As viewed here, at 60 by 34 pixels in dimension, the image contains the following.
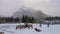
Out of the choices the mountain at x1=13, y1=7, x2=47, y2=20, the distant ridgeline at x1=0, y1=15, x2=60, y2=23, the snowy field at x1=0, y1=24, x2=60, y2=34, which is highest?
the mountain at x1=13, y1=7, x2=47, y2=20

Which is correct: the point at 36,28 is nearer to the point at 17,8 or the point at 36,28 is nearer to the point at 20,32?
the point at 20,32

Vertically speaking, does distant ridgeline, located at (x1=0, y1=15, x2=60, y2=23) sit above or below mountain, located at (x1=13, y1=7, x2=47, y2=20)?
below

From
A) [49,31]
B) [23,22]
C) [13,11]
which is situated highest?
[13,11]

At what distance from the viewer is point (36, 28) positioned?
123 centimetres

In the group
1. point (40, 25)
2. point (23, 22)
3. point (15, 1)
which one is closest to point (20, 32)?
point (23, 22)

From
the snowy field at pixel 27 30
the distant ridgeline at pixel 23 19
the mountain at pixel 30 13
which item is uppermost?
the mountain at pixel 30 13

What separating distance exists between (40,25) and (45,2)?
278 mm

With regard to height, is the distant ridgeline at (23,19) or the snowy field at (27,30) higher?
the distant ridgeline at (23,19)

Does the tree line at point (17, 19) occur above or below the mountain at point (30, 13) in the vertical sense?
below

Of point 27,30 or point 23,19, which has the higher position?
point 23,19

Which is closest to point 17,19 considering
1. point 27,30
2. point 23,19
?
point 23,19

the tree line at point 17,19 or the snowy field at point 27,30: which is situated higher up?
the tree line at point 17,19

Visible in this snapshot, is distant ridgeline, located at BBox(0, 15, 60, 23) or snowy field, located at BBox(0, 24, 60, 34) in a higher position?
distant ridgeline, located at BBox(0, 15, 60, 23)

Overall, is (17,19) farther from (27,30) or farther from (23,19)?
(27,30)
